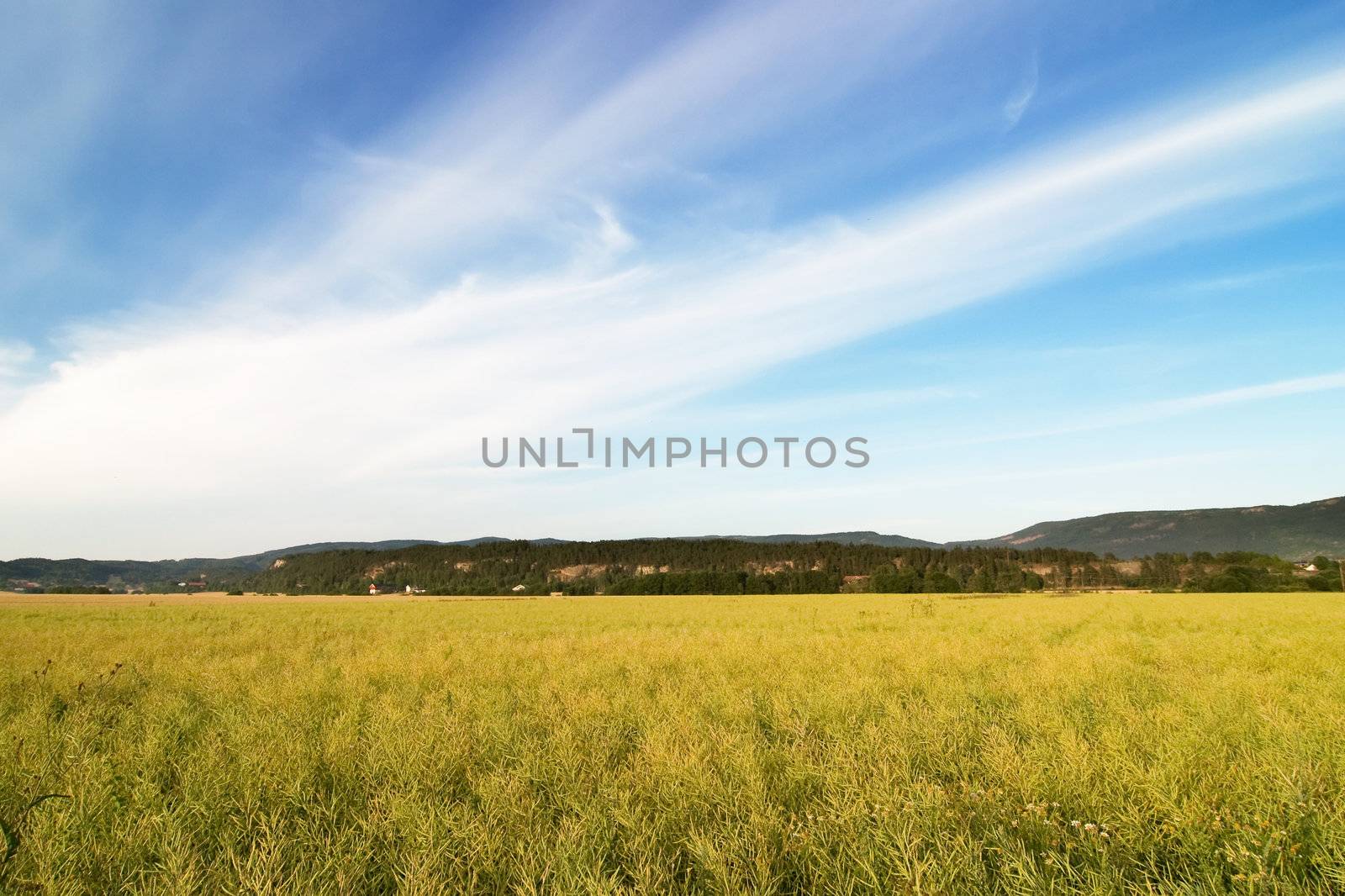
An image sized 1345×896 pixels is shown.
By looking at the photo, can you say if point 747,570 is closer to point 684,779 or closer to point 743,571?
point 743,571

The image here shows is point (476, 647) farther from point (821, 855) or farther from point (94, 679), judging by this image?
point (821, 855)

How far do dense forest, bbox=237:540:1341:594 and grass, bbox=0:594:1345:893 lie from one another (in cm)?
9214

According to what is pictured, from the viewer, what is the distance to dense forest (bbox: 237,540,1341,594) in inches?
3981

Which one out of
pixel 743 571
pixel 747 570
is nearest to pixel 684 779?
pixel 743 571

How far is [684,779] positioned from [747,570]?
129 meters

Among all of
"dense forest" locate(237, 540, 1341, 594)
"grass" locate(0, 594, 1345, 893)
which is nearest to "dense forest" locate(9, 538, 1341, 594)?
"dense forest" locate(237, 540, 1341, 594)

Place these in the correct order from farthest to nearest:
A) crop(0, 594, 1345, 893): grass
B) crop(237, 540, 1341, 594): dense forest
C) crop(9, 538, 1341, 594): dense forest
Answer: crop(237, 540, 1341, 594): dense forest < crop(9, 538, 1341, 594): dense forest < crop(0, 594, 1345, 893): grass

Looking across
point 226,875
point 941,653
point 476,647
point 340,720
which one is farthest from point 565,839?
point 476,647

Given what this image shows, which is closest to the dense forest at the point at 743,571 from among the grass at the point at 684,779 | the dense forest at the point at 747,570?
the dense forest at the point at 747,570

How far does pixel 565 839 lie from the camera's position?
4012mm

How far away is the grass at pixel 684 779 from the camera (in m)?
3.78

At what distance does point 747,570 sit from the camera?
131 meters

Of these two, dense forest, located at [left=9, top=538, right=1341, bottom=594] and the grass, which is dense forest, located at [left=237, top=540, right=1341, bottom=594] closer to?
dense forest, located at [left=9, top=538, right=1341, bottom=594]

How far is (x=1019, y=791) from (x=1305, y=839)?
1.57m
